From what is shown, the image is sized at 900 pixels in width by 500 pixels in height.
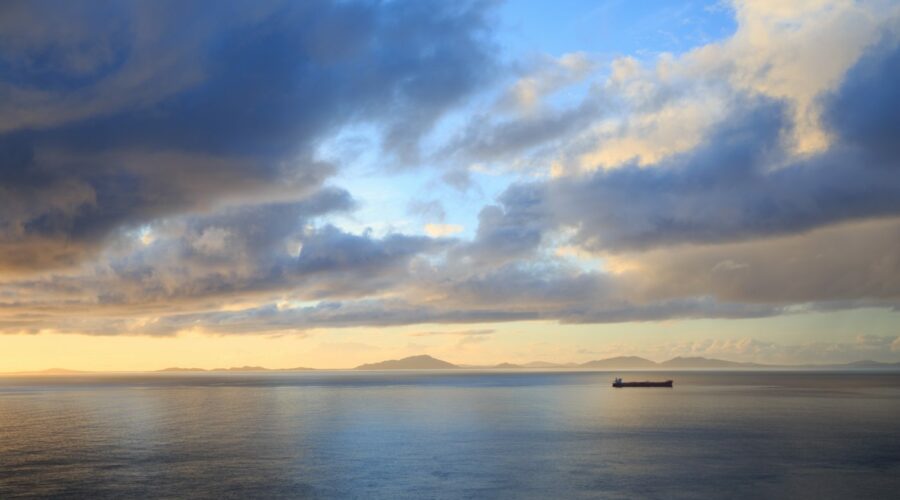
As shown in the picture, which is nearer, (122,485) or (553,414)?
(122,485)

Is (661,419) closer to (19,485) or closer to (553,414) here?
(553,414)

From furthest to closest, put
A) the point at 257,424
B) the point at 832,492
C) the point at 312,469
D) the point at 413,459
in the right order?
1. the point at 257,424
2. the point at 413,459
3. the point at 312,469
4. the point at 832,492

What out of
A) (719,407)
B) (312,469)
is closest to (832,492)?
(312,469)

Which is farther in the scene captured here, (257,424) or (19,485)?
(257,424)

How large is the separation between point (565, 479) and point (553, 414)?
226ft

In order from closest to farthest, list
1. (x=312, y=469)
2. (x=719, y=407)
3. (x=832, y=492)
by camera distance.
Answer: (x=832, y=492), (x=312, y=469), (x=719, y=407)

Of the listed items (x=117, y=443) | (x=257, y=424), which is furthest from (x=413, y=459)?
(x=257, y=424)

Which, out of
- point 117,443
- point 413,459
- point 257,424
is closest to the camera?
point 413,459

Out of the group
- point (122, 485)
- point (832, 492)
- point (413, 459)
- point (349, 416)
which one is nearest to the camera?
point (832, 492)

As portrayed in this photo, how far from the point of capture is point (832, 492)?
54469mm

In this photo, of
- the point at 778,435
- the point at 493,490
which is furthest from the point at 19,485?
the point at 778,435

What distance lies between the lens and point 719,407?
144250 mm

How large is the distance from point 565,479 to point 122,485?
37.6 m

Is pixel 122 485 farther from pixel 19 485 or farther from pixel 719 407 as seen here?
pixel 719 407
